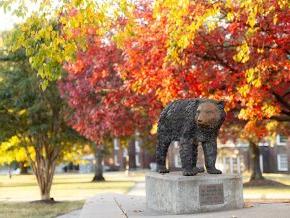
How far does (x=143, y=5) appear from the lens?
20.2 meters

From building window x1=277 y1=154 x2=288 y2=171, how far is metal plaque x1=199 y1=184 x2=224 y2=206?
1895 inches

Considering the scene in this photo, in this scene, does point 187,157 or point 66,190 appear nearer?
point 187,157

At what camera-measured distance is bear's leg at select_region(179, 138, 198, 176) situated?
12.5 meters

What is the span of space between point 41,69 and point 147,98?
11.6 m

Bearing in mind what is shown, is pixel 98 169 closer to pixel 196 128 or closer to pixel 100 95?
pixel 100 95

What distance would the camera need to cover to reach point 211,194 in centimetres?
1221

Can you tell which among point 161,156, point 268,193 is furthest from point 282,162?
point 161,156

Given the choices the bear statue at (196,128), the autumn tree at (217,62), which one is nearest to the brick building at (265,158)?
the autumn tree at (217,62)

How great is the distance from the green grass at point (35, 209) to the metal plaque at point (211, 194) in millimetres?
9738

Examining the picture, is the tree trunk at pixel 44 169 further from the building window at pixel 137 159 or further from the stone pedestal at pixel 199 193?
the building window at pixel 137 159

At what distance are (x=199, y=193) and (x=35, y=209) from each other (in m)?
13.0

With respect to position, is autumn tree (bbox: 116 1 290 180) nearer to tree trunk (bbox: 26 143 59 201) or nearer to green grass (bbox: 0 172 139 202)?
tree trunk (bbox: 26 143 59 201)

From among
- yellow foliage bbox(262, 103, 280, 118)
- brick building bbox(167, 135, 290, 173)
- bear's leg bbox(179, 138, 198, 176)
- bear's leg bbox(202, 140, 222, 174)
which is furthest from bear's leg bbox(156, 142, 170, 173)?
brick building bbox(167, 135, 290, 173)

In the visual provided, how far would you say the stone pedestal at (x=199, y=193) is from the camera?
12.0 m
